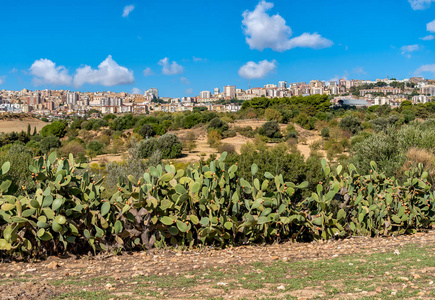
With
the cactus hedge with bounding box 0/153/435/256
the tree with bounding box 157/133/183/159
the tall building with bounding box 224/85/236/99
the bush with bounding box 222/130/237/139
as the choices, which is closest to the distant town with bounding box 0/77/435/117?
the tall building with bounding box 224/85/236/99

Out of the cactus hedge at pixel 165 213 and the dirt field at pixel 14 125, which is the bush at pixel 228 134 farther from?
the dirt field at pixel 14 125

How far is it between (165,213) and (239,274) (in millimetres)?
1576

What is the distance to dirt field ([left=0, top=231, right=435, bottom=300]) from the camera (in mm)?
3488

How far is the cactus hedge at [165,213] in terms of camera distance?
486 cm

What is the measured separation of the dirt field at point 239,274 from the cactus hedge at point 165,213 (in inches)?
9.3

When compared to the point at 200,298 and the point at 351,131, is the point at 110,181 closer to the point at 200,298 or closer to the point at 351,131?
the point at 200,298

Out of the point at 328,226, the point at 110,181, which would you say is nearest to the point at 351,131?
the point at 110,181

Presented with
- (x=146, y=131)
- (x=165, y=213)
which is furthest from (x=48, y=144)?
(x=165, y=213)

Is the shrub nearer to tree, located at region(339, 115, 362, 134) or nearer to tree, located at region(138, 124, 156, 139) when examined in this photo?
tree, located at region(138, 124, 156, 139)

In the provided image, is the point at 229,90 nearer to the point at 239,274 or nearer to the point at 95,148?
the point at 95,148

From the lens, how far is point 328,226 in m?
6.02

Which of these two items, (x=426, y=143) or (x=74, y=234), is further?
(x=426, y=143)

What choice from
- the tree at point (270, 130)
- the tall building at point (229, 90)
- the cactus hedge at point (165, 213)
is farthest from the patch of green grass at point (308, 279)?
the tall building at point (229, 90)

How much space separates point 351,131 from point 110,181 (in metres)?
25.9
